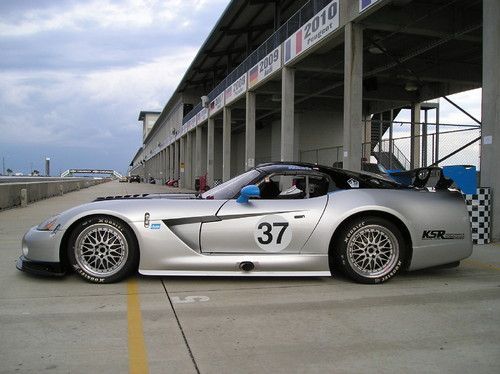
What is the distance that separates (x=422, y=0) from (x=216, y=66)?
23.8m

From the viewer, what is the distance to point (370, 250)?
4.83m

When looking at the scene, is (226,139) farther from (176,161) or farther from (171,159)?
(171,159)

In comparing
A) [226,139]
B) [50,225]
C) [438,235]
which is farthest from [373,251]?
[226,139]

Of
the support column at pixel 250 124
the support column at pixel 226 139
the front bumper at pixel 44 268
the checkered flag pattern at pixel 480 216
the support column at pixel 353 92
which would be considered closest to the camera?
the front bumper at pixel 44 268

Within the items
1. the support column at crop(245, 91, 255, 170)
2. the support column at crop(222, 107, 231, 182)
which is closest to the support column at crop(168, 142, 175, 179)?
the support column at crop(222, 107, 231, 182)

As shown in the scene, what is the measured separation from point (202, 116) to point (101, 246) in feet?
88.0

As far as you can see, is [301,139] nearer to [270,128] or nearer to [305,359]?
[270,128]

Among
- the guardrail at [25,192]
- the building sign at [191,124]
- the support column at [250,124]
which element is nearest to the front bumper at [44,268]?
the guardrail at [25,192]

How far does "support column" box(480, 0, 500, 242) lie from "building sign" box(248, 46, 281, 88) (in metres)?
9.11

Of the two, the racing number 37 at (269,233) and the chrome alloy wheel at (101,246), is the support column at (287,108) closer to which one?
the racing number 37 at (269,233)

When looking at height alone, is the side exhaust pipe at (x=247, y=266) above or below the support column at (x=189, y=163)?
below

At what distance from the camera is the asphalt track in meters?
2.97

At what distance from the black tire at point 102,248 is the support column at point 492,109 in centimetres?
601

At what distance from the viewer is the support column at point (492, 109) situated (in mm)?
7750
